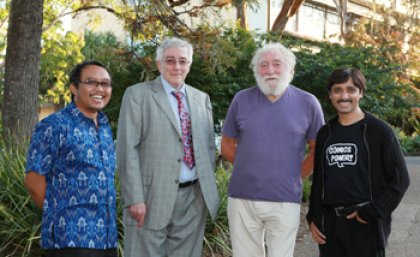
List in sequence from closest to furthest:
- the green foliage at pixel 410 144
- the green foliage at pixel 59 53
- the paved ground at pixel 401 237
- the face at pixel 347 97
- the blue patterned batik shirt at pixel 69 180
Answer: the blue patterned batik shirt at pixel 69 180, the face at pixel 347 97, the paved ground at pixel 401 237, the green foliage at pixel 59 53, the green foliage at pixel 410 144

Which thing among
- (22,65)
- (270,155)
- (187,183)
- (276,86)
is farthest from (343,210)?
(22,65)

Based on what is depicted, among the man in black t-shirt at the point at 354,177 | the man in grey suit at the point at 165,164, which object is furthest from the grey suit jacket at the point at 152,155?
the man in black t-shirt at the point at 354,177

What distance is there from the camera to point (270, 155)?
4.36 metres

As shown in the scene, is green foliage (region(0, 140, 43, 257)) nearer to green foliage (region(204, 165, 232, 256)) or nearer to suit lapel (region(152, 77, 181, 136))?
green foliage (region(204, 165, 232, 256))

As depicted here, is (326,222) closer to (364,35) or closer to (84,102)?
(84,102)

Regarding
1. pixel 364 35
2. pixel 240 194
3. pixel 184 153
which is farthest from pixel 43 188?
pixel 364 35

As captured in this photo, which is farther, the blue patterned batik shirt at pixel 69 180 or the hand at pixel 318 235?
the hand at pixel 318 235

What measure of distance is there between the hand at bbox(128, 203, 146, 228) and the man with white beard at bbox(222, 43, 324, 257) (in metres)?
0.68

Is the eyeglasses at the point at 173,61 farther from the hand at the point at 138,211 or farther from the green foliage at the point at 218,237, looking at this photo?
the green foliage at the point at 218,237

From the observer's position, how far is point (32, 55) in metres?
7.84

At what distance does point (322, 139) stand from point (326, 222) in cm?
56

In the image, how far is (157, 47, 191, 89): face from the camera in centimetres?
444

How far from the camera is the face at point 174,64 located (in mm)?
4438

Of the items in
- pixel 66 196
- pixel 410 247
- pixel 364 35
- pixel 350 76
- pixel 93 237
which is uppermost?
pixel 364 35
